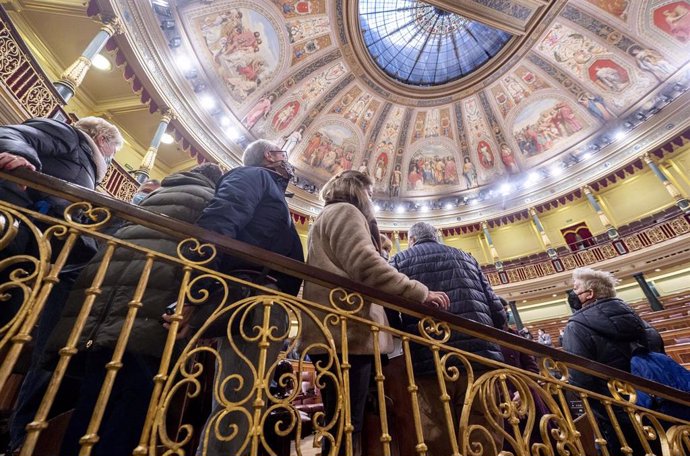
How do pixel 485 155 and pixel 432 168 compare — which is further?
pixel 432 168

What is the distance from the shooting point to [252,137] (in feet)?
37.3

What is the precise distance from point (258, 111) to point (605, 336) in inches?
484

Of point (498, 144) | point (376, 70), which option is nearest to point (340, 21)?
point (376, 70)

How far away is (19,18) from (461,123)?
54.7ft

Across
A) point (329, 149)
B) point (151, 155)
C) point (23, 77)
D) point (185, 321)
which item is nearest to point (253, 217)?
point (185, 321)

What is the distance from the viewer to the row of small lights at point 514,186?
1289 cm

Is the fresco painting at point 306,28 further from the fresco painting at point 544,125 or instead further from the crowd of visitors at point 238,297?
the crowd of visitors at point 238,297

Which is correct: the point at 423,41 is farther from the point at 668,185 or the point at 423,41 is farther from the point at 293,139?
the point at 668,185

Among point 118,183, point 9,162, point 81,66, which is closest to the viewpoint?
point 9,162

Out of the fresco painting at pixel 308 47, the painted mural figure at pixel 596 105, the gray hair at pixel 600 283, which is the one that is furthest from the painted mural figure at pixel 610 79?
the gray hair at pixel 600 283

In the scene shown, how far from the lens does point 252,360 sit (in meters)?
1.27

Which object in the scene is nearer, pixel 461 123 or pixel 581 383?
pixel 581 383

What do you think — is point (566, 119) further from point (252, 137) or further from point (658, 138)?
point (252, 137)

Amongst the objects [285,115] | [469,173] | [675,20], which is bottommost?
[469,173]
